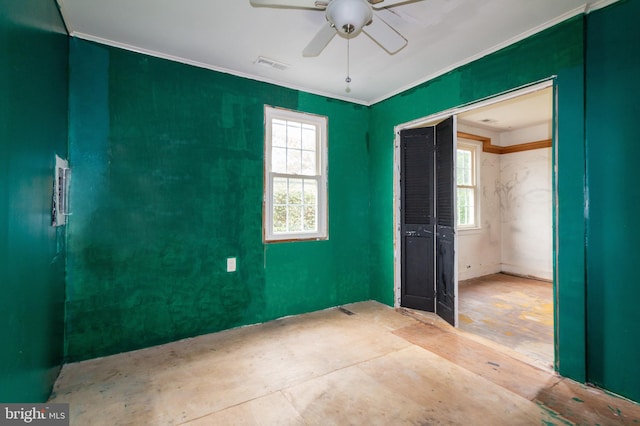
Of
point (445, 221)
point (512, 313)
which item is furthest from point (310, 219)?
point (512, 313)

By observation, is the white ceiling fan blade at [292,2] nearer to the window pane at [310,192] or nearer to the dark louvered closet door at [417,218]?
the window pane at [310,192]

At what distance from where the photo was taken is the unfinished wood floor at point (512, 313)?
9.11ft

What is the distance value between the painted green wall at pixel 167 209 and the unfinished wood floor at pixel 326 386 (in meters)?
0.35

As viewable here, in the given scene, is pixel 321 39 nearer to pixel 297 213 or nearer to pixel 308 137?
pixel 308 137

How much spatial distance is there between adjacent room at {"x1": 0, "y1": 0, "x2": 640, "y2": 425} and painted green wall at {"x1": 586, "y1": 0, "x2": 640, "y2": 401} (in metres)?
0.01

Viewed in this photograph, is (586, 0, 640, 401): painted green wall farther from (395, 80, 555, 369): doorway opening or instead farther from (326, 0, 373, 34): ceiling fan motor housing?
(395, 80, 555, 369): doorway opening

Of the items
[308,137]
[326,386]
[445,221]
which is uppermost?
[308,137]

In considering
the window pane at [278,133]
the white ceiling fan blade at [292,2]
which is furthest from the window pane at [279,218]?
the white ceiling fan blade at [292,2]

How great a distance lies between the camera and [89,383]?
218 centimetres

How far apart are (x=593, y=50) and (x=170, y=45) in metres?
3.51

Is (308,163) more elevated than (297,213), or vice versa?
(308,163)

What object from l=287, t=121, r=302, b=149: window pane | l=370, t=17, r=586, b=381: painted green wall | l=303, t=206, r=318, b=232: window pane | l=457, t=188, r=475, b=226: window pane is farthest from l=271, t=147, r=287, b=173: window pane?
l=457, t=188, r=475, b=226: window pane

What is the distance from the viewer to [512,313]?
360cm

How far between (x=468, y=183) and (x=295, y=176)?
3660 millimetres
